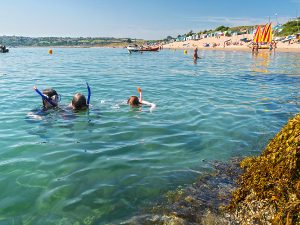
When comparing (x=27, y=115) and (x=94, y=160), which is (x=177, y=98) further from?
(x=94, y=160)

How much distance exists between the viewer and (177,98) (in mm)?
15047

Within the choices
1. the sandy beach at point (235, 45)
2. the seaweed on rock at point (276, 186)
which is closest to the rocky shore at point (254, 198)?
the seaweed on rock at point (276, 186)

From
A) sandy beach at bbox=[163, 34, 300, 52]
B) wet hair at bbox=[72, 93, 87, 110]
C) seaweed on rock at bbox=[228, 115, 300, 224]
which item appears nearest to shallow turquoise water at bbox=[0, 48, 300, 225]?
wet hair at bbox=[72, 93, 87, 110]

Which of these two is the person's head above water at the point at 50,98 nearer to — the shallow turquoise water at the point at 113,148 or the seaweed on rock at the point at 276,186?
the shallow turquoise water at the point at 113,148

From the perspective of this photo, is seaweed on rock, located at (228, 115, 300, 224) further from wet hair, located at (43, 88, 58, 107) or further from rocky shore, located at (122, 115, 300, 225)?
wet hair, located at (43, 88, 58, 107)

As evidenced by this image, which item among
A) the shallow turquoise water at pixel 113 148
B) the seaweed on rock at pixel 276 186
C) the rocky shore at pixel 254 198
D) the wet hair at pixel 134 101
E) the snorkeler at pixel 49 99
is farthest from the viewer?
the wet hair at pixel 134 101

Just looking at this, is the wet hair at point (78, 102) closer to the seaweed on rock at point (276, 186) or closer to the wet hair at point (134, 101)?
the wet hair at point (134, 101)

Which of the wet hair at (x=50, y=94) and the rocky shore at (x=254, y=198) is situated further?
the wet hair at (x=50, y=94)

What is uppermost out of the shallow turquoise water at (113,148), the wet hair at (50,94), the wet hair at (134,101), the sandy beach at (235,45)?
the sandy beach at (235,45)

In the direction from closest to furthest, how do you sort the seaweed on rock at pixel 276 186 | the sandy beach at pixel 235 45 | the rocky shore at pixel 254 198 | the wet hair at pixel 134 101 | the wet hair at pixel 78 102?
the seaweed on rock at pixel 276 186
the rocky shore at pixel 254 198
the wet hair at pixel 78 102
the wet hair at pixel 134 101
the sandy beach at pixel 235 45

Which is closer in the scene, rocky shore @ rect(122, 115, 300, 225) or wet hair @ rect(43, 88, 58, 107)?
rocky shore @ rect(122, 115, 300, 225)

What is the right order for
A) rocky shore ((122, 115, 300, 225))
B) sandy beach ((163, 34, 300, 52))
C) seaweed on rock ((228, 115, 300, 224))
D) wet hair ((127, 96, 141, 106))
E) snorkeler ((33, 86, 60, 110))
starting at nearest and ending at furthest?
seaweed on rock ((228, 115, 300, 224)) < rocky shore ((122, 115, 300, 225)) < snorkeler ((33, 86, 60, 110)) < wet hair ((127, 96, 141, 106)) < sandy beach ((163, 34, 300, 52))

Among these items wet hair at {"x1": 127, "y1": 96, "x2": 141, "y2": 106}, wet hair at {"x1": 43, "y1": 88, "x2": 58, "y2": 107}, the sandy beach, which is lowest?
wet hair at {"x1": 127, "y1": 96, "x2": 141, "y2": 106}

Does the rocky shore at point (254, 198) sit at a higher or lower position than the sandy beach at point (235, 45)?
lower
